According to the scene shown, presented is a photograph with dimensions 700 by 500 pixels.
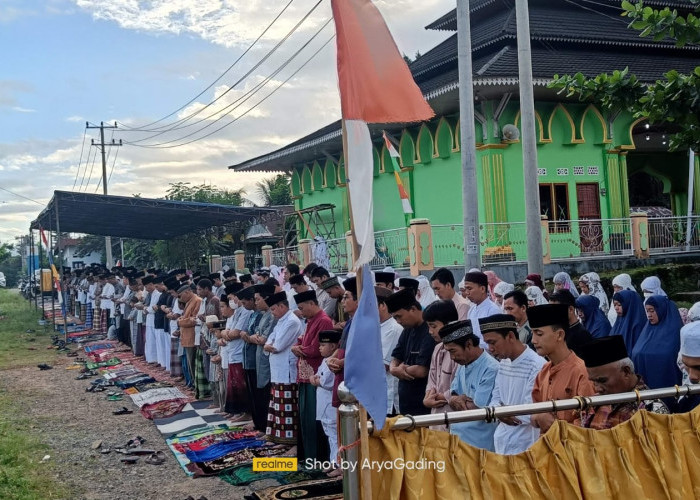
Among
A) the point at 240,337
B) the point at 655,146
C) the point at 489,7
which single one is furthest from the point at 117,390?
the point at 655,146

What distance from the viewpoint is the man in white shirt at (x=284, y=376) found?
726cm

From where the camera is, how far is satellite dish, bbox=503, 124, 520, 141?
15.5 m

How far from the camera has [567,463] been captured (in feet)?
9.33

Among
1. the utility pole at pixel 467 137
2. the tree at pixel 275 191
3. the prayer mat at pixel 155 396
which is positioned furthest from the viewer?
the tree at pixel 275 191

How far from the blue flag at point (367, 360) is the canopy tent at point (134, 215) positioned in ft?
51.6

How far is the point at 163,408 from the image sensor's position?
31.5 feet

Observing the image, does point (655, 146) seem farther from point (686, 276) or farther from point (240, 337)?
point (240, 337)

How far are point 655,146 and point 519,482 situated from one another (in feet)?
64.0

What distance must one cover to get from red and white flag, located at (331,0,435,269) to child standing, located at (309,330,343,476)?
11.5 ft

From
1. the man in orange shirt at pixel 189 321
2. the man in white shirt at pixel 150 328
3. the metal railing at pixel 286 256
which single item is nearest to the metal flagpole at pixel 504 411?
the man in orange shirt at pixel 189 321

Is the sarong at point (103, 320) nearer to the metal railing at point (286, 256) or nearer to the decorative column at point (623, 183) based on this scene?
the metal railing at point (286, 256)

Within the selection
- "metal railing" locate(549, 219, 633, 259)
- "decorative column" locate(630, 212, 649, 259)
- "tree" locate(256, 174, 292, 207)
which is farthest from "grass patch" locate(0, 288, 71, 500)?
"tree" locate(256, 174, 292, 207)

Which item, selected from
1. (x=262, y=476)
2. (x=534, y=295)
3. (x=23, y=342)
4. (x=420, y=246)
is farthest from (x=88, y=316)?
(x=534, y=295)

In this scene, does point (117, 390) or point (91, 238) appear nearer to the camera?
point (117, 390)
